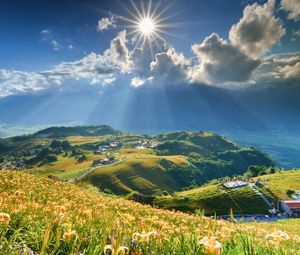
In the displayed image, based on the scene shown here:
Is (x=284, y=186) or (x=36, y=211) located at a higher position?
(x=284, y=186)

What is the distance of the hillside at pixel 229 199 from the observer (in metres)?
131

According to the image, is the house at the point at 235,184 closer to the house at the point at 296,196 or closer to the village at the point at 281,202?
the village at the point at 281,202

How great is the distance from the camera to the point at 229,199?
138 meters

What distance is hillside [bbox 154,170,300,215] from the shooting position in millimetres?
130875

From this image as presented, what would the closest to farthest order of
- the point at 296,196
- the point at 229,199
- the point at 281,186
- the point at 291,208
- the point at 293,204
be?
1. the point at 291,208
2. the point at 293,204
3. the point at 229,199
4. the point at 296,196
5. the point at 281,186

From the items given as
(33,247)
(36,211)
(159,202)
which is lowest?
(33,247)

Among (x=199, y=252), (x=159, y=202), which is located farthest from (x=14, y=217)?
(x=159, y=202)

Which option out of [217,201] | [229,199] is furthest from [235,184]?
[217,201]

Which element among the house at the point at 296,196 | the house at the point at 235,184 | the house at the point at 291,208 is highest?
the house at the point at 235,184

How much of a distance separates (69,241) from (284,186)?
173 meters

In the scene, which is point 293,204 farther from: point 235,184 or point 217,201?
point 235,184

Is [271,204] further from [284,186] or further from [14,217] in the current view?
[14,217]

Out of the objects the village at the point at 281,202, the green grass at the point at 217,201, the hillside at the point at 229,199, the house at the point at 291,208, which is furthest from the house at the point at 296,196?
the green grass at the point at 217,201

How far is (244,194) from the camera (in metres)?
146
